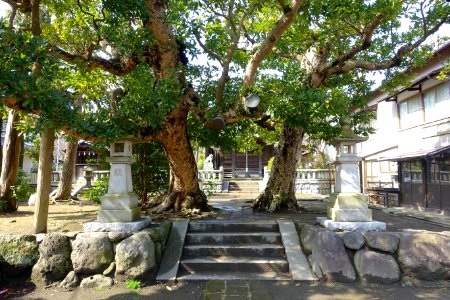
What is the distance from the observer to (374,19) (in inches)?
332

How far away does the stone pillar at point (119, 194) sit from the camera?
6.64 meters

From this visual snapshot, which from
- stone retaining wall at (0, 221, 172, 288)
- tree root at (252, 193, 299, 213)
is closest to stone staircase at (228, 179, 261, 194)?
tree root at (252, 193, 299, 213)

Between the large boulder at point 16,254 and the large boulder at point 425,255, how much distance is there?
6928 millimetres

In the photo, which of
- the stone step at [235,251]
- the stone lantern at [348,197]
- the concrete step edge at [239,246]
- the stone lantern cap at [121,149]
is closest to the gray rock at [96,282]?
the stone step at [235,251]

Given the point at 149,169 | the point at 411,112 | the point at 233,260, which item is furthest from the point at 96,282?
the point at 411,112

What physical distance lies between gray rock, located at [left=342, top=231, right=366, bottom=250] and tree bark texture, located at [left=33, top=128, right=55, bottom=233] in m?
6.03

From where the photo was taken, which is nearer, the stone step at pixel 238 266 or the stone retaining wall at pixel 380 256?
the stone retaining wall at pixel 380 256

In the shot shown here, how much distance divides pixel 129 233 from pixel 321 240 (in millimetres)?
3722

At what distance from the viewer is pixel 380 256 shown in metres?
6.09

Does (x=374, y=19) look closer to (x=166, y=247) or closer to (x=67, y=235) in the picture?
(x=166, y=247)

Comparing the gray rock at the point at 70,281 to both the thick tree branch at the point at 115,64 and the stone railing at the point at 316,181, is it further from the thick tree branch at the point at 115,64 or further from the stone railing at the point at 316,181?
the stone railing at the point at 316,181

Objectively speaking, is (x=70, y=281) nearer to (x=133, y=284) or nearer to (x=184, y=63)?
(x=133, y=284)

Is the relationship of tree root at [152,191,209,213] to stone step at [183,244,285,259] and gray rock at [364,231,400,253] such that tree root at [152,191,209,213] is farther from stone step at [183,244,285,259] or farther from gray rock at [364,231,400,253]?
gray rock at [364,231,400,253]

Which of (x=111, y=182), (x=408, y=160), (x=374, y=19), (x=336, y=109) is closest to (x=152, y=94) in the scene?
(x=111, y=182)
